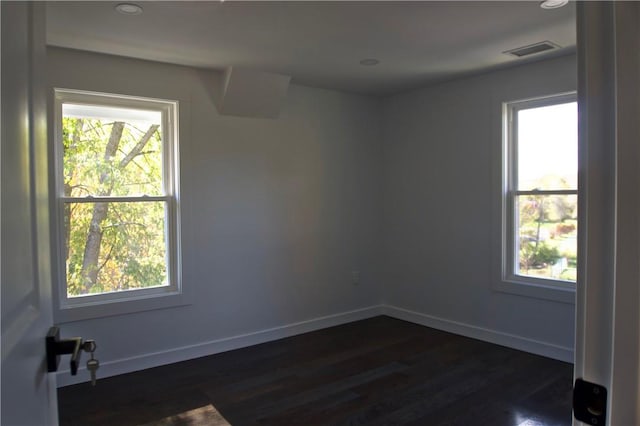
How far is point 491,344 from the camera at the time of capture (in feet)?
13.3

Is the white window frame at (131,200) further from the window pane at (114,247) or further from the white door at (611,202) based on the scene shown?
the white door at (611,202)

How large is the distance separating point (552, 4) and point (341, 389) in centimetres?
278

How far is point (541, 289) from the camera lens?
3.76 m

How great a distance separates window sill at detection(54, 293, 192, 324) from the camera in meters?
3.23

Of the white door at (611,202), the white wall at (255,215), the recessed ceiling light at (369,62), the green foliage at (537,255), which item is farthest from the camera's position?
the green foliage at (537,255)

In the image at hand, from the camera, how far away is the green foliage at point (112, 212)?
337cm

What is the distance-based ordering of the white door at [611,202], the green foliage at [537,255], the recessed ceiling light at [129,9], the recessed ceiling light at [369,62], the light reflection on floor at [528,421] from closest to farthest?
the white door at [611,202] < the recessed ceiling light at [129,9] < the light reflection on floor at [528,421] < the recessed ceiling light at [369,62] < the green foliage at [537,255]

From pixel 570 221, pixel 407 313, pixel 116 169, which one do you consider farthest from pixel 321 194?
pixel 570 221

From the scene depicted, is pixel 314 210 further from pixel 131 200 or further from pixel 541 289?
pixel 541 289

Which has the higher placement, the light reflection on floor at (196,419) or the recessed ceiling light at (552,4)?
the recessed ceiling light at (552,4)

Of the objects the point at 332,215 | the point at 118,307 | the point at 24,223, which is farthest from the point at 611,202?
the point at 332,215

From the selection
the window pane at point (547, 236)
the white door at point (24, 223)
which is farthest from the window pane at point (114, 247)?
the window pane at point (547, 236)

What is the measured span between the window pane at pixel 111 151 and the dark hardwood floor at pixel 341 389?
1.47 metres

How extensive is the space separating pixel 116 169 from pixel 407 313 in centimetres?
325
